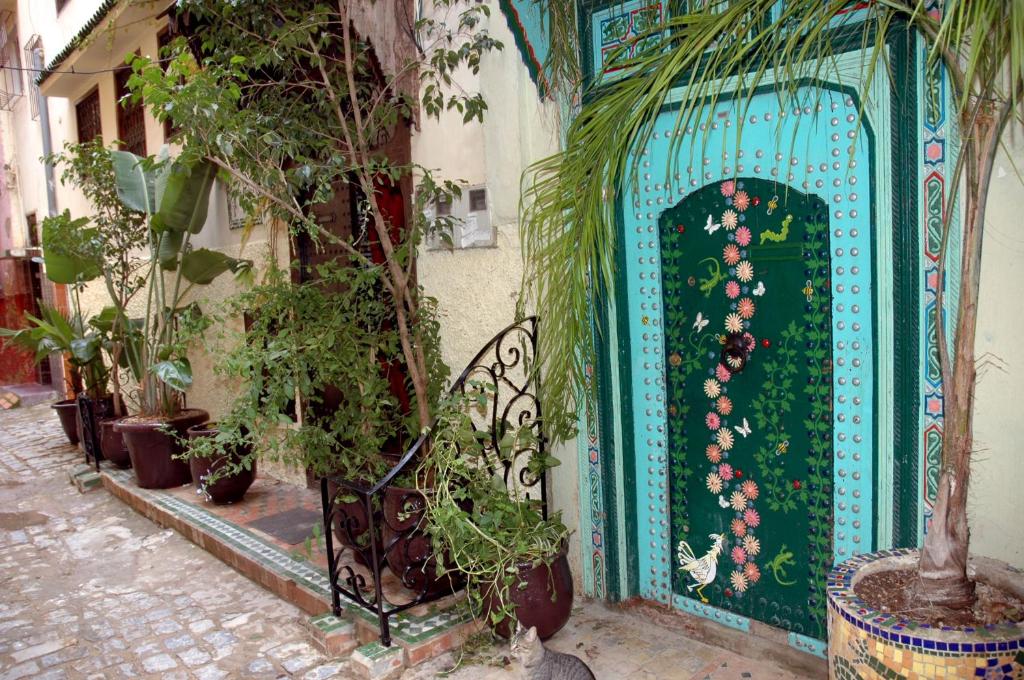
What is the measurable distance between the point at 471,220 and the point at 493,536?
67.7 inches

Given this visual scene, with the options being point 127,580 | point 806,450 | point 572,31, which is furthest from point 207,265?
point 806,450

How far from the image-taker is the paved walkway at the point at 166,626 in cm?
369

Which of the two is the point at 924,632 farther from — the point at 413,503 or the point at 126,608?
the point at 126,608

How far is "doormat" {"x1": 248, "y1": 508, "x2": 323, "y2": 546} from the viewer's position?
5.55 meters

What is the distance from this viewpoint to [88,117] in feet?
37.4

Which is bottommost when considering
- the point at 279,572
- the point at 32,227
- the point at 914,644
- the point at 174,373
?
the point at 279,572

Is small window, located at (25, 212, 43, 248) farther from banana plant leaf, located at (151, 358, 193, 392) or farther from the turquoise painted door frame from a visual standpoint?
the turquoise painted door frame

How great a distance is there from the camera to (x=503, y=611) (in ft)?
11.4

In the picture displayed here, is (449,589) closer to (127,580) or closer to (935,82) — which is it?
(127,580)

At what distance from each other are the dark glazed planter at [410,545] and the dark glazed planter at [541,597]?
0.41m

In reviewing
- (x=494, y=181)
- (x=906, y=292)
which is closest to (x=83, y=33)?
(x=494, y=181)

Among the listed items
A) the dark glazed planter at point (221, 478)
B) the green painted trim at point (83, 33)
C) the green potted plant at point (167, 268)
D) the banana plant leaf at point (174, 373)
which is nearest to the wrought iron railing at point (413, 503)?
the dark glazed planter at point (221, 478)

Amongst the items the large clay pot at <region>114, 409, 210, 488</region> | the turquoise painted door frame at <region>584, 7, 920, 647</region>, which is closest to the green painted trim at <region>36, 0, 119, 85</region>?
the large clay pot at <region>114, 409, 210, 488</region>

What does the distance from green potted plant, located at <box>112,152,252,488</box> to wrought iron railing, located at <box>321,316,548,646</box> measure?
3.05 metres
